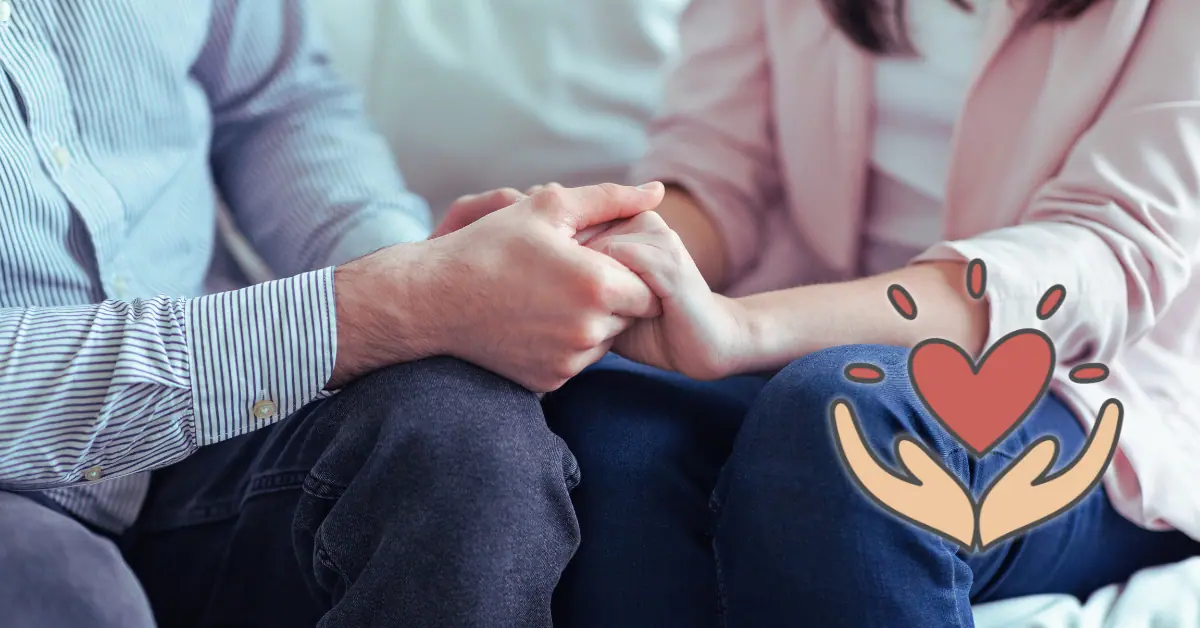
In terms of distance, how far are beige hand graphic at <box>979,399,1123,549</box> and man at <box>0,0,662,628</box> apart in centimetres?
27

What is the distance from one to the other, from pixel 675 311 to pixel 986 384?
0.75 feet

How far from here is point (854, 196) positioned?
105 cm

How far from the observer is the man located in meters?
0.67

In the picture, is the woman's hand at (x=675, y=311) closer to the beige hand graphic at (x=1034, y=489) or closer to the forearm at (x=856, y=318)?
the forearm at (x=856, y=318)

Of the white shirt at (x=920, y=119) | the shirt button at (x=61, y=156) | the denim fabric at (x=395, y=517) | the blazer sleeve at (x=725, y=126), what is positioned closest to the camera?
the denim fabric at (x=395, y=517)

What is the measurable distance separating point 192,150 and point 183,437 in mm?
377

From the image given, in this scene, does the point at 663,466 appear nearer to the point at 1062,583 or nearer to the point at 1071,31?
the point at 1062,583

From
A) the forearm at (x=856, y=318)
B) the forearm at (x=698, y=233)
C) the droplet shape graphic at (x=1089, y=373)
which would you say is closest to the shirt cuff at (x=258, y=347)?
the forearm at (x=856, y=318)

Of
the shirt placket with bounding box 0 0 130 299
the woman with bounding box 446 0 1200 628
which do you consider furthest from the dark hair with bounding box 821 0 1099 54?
the shirt placket with bounding box 0 0 130 299

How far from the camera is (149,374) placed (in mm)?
719

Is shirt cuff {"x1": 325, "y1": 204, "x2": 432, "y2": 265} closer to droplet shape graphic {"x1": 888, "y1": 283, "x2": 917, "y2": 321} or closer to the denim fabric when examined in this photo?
the denim fabric

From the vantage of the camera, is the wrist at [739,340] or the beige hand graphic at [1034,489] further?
the wrist at [739,340]

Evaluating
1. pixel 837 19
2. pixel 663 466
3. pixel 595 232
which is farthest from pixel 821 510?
pixel 837 19

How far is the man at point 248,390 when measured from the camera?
666mm
